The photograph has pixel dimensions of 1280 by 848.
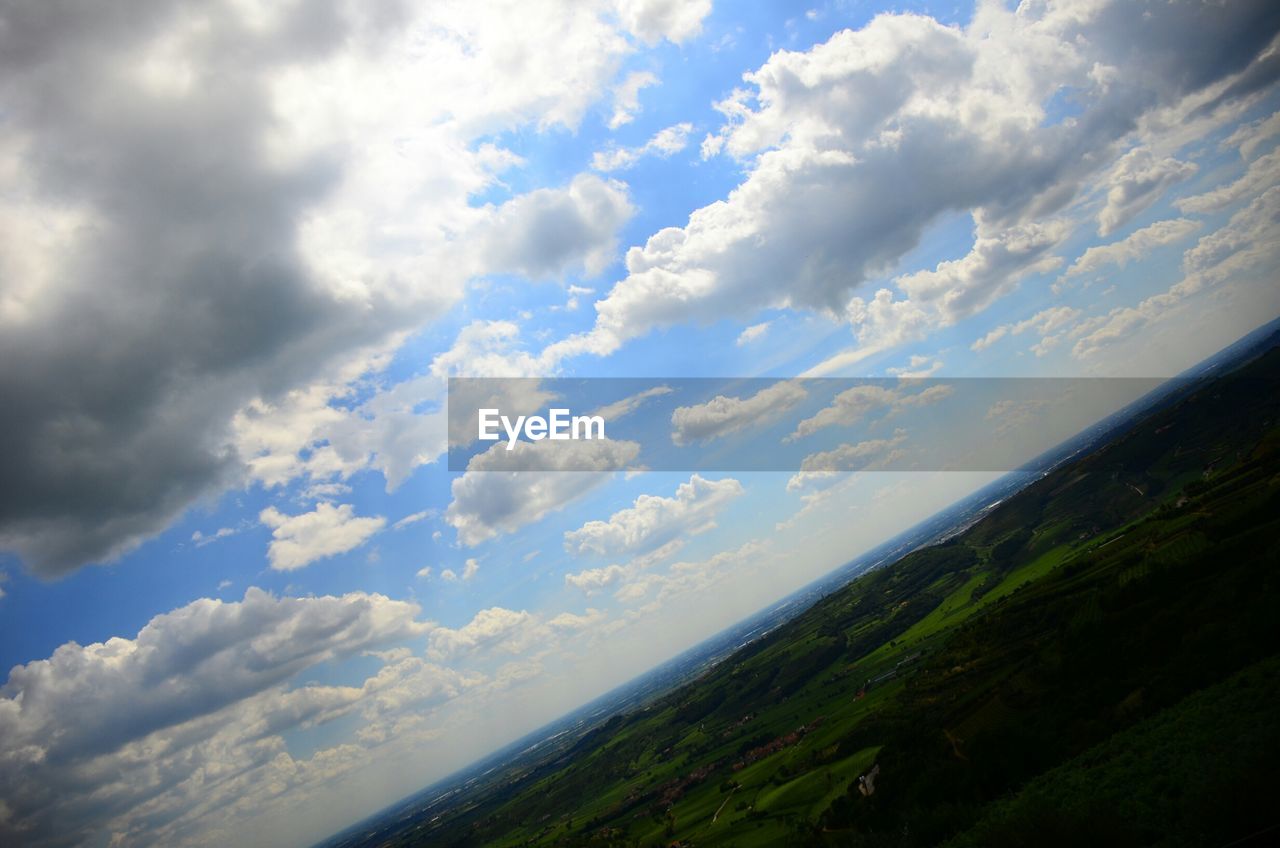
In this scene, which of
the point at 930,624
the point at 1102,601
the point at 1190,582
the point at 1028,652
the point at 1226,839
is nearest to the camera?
the point at 1226,839

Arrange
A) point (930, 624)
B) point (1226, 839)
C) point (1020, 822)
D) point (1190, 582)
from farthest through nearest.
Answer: point (930, 624), point (1190, 582), point (1020, 822), point (1226, 839)

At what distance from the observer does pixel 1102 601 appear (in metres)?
87.4

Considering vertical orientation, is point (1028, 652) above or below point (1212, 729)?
below

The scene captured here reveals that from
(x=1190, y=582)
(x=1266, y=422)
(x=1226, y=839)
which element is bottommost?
(x=1266, y=422)

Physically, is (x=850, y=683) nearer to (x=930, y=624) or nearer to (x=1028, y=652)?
(x=930, y=624)

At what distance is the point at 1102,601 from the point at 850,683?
280 feet

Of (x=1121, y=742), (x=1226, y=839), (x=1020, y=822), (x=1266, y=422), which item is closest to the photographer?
(x=1226, y=839)

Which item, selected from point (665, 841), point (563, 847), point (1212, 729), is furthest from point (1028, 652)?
point (563, 847)

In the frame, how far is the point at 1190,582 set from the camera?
256ft

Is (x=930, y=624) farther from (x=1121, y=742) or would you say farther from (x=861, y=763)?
(x=1121, y=742)

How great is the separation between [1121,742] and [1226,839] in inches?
995

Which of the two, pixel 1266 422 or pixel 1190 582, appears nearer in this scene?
pixel 1190 582

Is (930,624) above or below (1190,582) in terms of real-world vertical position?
below

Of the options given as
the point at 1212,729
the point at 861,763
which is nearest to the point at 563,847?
the point at 861,763
